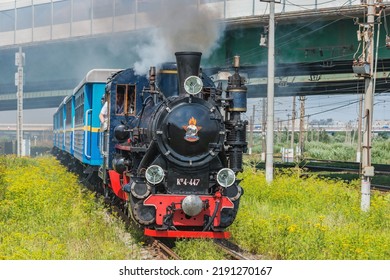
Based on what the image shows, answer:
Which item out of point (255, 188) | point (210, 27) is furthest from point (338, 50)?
point (210, 27)

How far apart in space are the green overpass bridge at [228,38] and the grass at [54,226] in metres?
4.08

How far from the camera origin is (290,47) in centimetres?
2658

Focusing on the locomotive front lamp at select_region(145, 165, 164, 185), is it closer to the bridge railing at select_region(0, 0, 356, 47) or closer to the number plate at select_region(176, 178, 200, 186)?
the number plate at select_region(176, 178, 200, 186)

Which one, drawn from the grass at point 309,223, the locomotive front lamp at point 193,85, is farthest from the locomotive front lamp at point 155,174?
the grass at point 309,223

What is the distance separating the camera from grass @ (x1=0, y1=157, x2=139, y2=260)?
9406 mm

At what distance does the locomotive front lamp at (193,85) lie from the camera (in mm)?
10539

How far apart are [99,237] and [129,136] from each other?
2.41 metres

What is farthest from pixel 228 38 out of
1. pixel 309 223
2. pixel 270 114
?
pixel 309 223

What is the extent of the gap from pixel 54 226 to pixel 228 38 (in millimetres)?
18091

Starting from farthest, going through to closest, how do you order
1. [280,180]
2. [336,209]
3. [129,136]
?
1. [280,180]
2. [336,209]
3. [129,136]

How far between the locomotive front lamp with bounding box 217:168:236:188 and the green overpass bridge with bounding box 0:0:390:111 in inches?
164

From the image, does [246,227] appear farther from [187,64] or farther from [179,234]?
[187,64]

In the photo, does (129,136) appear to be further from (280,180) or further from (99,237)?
Answer: (280,180)

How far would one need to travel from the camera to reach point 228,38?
28.4 meters
